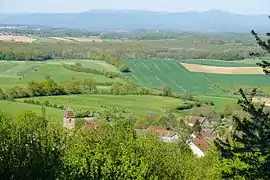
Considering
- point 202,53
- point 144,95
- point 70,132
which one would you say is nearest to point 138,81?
point 144,95

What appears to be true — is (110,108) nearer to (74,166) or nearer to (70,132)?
(70,132)

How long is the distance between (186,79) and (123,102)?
21.7 metres

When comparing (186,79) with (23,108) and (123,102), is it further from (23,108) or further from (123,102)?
(23,108)

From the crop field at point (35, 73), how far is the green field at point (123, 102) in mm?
10097

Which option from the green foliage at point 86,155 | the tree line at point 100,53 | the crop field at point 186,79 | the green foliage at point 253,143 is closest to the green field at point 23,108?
the crop field at point 186,79

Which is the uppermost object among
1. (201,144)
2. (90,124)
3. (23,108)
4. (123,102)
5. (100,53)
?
(90,124)

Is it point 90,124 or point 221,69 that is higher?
point 90,124

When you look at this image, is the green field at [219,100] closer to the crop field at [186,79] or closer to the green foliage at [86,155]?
the crop field at [186,79]

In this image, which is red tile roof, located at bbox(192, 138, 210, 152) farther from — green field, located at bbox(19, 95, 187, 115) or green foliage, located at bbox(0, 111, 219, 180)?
green field, located at bbox(19, 95, 187, 115)

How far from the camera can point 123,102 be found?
64562 mm

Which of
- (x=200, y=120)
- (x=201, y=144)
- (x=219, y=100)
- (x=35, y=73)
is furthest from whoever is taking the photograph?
(x=35, y=73)

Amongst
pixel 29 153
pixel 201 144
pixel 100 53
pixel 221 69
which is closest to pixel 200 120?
pixel 201 144

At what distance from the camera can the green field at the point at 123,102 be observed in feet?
202

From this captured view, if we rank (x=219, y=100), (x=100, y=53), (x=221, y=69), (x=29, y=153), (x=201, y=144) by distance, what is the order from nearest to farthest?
1. (x=29, y=153)
2. (x=201, y=144)
3. (x=219, y=100)
4. (x=221, y=69)
5. (x=100, y=53)
